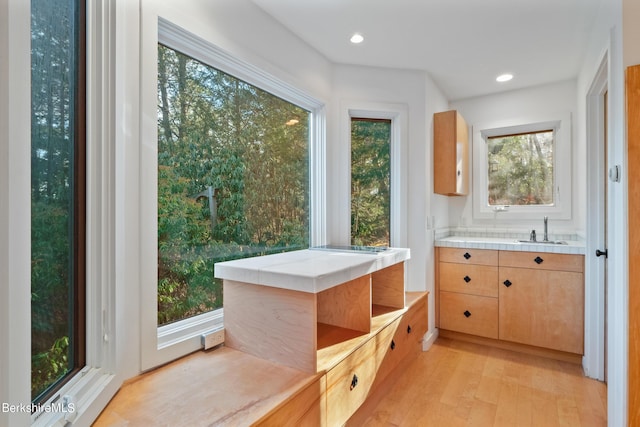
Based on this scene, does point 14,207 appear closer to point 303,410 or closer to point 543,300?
point 303,410

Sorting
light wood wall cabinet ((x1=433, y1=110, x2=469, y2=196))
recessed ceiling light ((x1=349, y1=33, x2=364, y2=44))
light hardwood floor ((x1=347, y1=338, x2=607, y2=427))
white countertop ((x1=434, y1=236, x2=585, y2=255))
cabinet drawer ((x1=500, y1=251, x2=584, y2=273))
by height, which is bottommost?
light hardwood floor ((x1=347, y1=338, x2=607, y2=427))

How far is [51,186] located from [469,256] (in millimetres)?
2830

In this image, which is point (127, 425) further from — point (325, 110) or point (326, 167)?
point (325, 110)

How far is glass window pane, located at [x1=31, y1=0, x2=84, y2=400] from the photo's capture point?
866mm

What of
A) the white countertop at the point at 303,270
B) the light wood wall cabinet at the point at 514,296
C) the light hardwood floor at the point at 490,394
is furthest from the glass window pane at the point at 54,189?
the light wood wall cabinet at the point at 514,296

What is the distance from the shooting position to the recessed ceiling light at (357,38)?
214 cm

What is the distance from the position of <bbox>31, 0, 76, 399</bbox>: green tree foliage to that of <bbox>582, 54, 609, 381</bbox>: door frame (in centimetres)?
284

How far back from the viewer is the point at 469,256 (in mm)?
2775

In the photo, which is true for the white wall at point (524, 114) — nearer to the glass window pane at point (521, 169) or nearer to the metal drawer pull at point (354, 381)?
the glass window pane at point (521, 169)

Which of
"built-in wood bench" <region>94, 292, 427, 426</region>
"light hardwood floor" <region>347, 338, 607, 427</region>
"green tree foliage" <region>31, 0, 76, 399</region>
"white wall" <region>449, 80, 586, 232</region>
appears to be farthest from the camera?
"white wall" <region>449, 80, 586, 232</region>

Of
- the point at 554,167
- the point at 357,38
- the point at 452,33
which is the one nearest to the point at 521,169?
the point at 554,167

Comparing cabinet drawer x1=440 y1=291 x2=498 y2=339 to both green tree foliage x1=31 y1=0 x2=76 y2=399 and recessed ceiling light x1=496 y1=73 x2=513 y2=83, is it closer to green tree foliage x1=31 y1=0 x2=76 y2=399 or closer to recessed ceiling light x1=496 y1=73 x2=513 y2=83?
recessed ceiling light x1=496 y1=73 x2=513 y2=83

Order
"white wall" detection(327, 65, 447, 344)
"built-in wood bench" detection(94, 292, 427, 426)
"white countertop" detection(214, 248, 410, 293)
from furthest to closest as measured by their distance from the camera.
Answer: "white wall" detection(327, 65, 447, 344), "white countertop" detection(214, 248, 410, 293), "built-in wood bench" detection(94, 292, 427, 426)

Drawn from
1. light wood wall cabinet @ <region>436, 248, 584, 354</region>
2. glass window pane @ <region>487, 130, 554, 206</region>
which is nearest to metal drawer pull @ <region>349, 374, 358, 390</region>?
light wood wall cabinet @ <region>436, 248, 584, 354</region>
